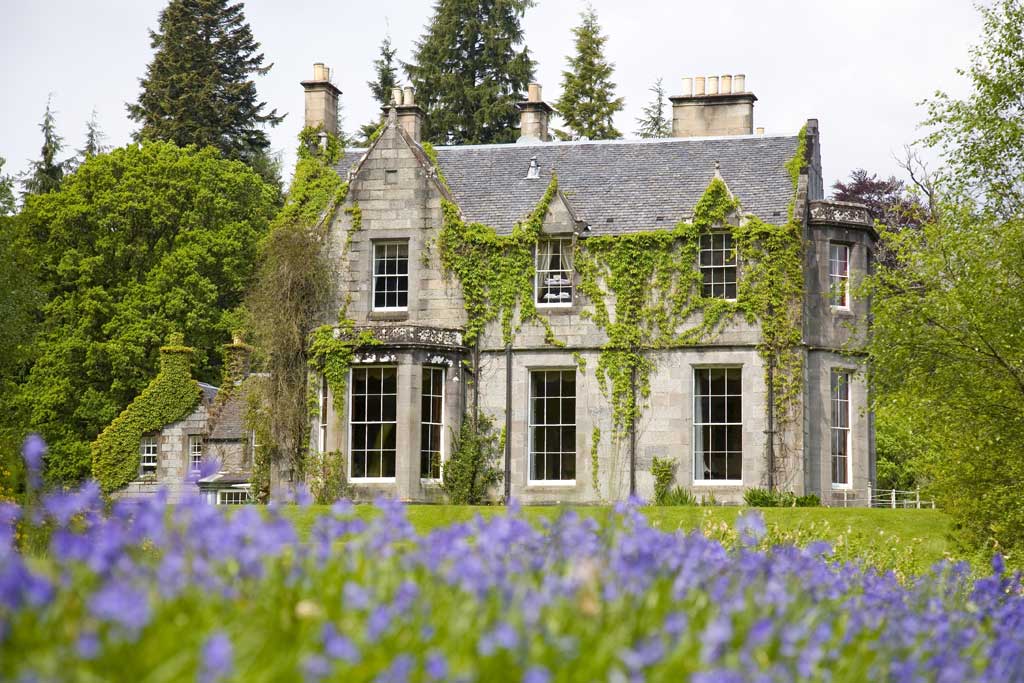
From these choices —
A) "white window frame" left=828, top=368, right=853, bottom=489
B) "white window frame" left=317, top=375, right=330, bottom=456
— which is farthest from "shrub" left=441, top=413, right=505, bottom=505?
"white window frame" left=828, top=368, right=853, bottom=489

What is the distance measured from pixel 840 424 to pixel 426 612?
80.4 feet

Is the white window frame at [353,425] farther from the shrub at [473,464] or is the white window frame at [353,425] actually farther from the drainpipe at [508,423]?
the drainpipe at [508,423]

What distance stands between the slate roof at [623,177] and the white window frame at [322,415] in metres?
4.88

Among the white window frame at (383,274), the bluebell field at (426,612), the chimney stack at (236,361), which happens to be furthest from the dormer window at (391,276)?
the bluebell field at (426,612)

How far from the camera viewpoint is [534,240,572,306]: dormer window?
92.7ft

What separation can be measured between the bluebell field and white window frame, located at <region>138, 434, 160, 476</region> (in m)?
35.4

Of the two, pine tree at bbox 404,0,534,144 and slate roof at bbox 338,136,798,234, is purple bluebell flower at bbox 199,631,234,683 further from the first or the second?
pine tree at bbox 404,0,534,144

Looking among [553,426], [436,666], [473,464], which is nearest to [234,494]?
[473,464]

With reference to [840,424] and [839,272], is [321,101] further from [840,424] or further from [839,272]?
[840,424]

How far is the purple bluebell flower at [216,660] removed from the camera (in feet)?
10.4

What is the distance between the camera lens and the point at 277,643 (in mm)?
4266

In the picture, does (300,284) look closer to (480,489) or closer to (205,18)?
(480,489)

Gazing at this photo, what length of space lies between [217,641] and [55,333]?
41.0m

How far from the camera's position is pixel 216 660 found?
3.17 metres
